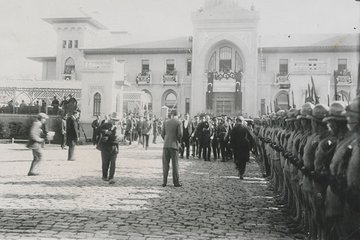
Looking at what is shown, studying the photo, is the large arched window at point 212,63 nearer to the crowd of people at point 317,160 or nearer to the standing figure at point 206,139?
the standing figure at point 206,139

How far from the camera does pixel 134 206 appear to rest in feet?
27.1

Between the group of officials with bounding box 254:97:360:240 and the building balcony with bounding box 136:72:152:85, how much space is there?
36704 mm

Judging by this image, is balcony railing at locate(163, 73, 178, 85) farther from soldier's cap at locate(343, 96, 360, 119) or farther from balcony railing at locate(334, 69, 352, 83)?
soldier's cap at locate(343, 96, 360, 119)

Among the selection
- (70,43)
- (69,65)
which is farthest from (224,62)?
(70,43)

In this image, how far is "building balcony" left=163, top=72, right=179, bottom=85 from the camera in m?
43.4

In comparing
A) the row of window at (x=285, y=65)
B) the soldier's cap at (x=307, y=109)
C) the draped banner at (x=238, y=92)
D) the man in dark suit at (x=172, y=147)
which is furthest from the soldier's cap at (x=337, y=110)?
the row of window at (x=285, y=65)

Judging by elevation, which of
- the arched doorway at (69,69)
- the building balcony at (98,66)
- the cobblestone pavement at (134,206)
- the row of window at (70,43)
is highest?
the row of window at (70,43)

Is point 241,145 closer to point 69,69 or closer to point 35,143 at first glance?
point 35,143

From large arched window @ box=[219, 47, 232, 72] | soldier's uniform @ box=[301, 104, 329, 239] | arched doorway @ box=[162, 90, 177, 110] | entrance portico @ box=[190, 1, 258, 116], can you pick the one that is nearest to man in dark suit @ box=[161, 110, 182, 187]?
soldier's uniform @ box=[301, 104, 329, 239]

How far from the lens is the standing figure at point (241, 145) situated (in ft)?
42.2

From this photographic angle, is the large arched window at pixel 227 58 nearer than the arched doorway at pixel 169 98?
Yes

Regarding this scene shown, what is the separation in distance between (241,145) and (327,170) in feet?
26.3

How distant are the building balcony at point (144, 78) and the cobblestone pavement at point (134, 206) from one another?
30581 mm

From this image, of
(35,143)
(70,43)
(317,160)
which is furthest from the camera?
(70,43)
